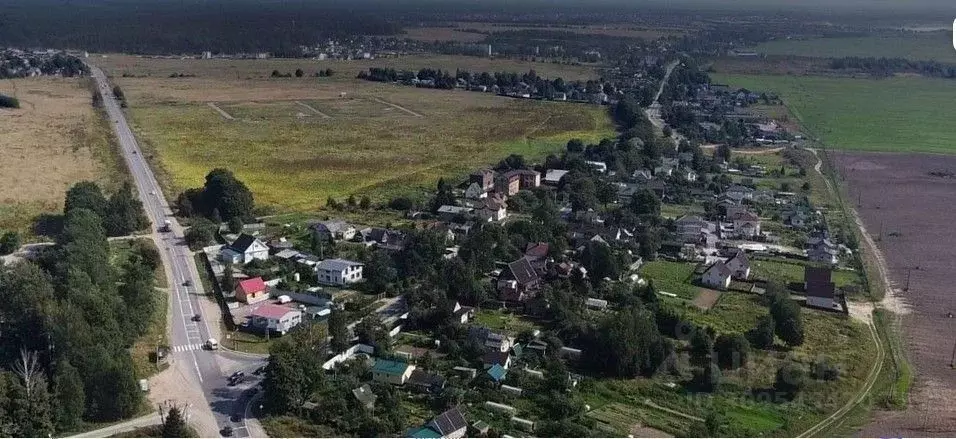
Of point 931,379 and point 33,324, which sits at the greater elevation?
point 33,324

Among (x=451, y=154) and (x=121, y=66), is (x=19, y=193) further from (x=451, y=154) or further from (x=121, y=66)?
(x=121, y=66)

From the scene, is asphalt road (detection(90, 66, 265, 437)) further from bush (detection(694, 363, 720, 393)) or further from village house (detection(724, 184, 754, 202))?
village house (detection(724, 184, 754, 202))

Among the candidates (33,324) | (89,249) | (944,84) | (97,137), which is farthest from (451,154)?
(944,84)

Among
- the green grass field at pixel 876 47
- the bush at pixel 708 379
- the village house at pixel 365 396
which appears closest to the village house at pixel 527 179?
the bush at pixel 708 379

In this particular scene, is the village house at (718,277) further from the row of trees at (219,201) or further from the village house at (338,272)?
the row of trees at (219,201)

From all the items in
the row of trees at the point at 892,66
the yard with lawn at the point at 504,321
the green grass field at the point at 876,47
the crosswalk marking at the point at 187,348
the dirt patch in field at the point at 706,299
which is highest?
the green grass field at the point at 876,47

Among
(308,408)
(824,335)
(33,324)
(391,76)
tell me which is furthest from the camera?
(391,76)

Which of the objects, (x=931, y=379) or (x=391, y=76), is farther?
(x=391, y=76)
